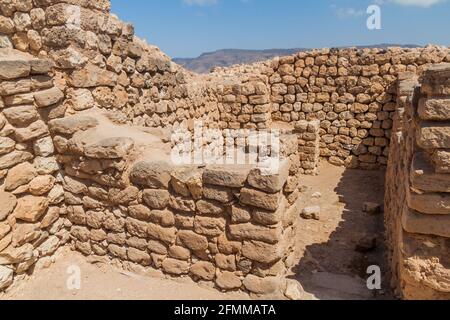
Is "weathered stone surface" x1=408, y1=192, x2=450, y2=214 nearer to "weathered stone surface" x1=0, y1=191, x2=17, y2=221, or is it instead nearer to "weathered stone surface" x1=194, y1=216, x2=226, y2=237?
"weathered stone surface" x1=194, y1=216, x2=226, y2=237

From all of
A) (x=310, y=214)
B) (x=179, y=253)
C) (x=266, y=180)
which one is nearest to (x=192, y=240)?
(x=179, y=253)

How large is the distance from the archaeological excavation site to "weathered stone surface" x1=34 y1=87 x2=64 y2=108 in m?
0.02

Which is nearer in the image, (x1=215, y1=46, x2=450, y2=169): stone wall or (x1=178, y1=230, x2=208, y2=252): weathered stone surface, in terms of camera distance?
(x1=178, y1=230, x2=208, y2=252): weathered stone surface

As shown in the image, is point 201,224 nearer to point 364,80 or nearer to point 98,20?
point 98,20

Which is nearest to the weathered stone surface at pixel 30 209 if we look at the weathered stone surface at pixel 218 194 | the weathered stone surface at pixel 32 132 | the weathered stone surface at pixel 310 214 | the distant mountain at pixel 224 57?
the weathered stone surface at pixel 32 132

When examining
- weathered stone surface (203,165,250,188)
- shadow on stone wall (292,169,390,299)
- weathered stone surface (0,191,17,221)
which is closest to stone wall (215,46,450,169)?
shadow on stone wall (292,169,390,299)

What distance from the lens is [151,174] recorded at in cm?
379

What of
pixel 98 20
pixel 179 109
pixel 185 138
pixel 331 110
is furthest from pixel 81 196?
pixel 331 110

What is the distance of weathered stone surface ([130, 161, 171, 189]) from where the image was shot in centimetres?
374

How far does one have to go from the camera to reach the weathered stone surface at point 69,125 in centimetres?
418

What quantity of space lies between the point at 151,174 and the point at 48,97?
1646 mm

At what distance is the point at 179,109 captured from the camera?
7359mm

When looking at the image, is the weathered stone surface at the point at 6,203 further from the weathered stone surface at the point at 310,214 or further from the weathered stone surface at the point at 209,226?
the weathered stone surface at the point at 310,214

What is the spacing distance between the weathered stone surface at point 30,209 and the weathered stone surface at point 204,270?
194cm
